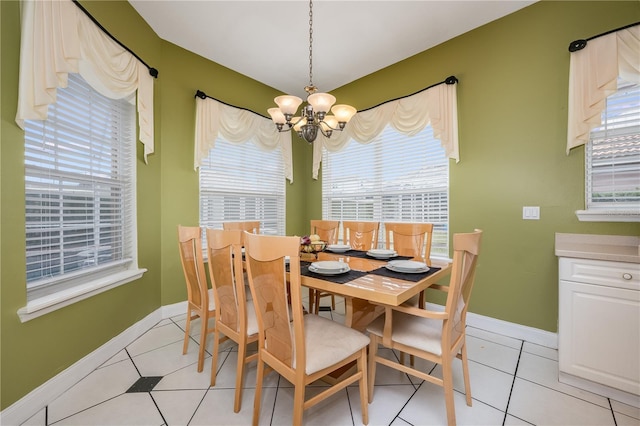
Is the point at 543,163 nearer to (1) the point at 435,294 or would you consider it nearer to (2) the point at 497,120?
(2) the point at 497,120

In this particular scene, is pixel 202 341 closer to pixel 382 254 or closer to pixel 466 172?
pixel 382 254

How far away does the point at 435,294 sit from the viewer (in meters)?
2.91

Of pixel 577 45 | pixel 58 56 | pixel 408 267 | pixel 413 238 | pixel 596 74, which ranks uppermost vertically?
pixel 577 45

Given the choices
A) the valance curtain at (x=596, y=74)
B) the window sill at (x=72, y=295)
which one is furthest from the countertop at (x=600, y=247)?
the window sill at (x=72, y=295)

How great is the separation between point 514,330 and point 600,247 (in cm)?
101

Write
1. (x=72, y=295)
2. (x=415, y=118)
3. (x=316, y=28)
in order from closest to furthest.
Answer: (x=72, y=295) → (x=316, y=28) → (x=415, y=118)

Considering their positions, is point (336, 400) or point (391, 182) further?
point (391, 182)

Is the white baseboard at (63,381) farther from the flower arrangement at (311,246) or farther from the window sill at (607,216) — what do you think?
the window sill at (607,216)

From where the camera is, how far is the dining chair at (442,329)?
1.29m

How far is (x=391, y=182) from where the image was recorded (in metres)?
3.26

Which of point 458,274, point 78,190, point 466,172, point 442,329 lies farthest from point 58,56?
point 466,172

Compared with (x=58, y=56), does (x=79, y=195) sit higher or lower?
lower

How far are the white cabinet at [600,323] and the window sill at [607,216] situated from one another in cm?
57

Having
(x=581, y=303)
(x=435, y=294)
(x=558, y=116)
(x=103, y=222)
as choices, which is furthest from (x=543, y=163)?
(x=103, y=222)
